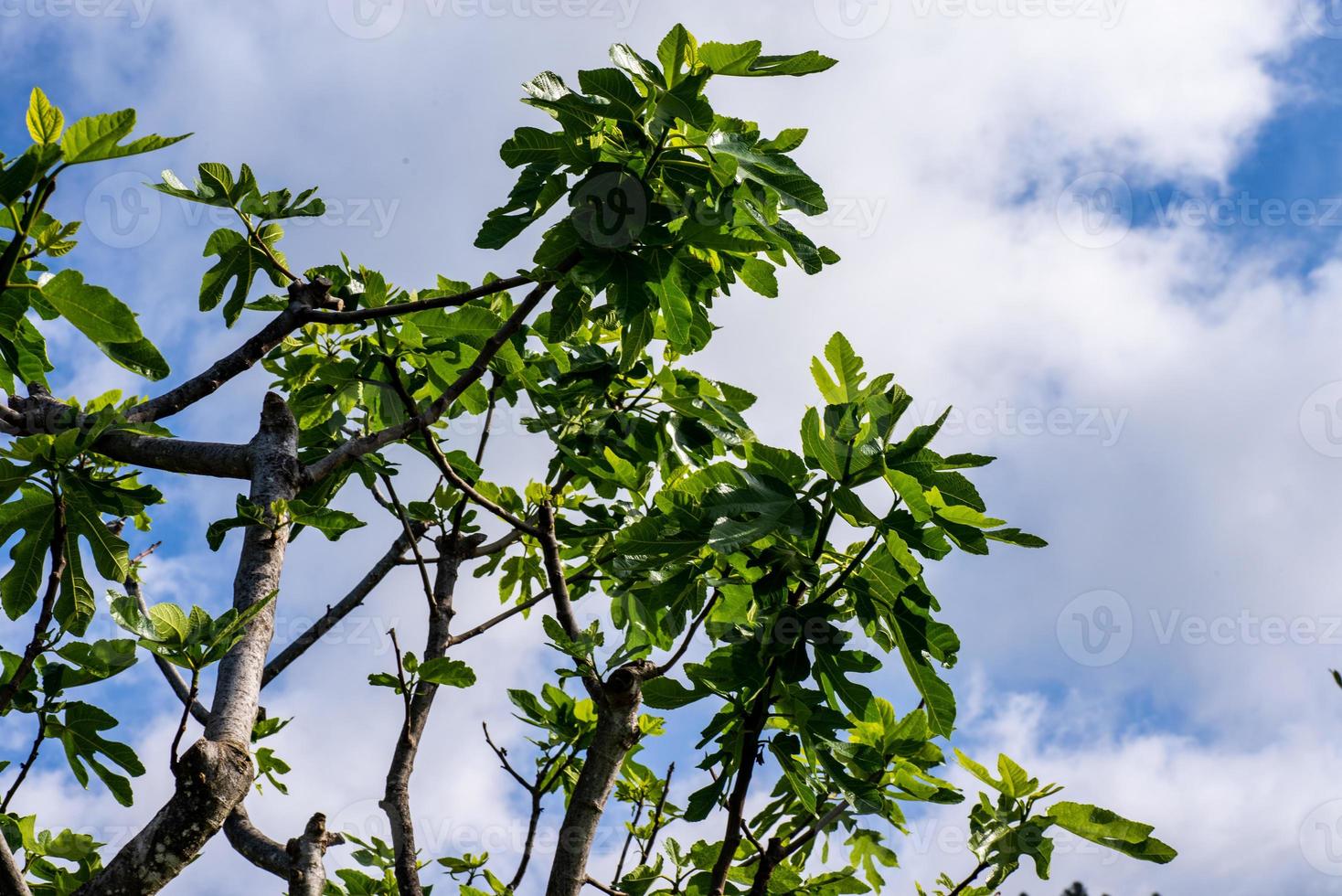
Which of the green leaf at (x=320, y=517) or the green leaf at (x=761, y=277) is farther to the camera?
the green leaf at (x=761, y=277)

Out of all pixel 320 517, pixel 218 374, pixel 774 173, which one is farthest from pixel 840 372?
pixel 218 374

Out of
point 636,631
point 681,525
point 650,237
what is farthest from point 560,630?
point 650,237

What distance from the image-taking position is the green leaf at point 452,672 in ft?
10.2

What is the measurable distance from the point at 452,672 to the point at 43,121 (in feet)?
5.72

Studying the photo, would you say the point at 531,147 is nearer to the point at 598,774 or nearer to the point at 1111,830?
the point at 598,774

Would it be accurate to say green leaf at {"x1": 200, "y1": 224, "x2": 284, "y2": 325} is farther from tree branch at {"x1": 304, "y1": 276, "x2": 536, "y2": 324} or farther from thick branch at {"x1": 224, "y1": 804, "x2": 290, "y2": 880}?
thick branch at {"x1": 224, "y1": 804, "x2": 290, "y2": 880}

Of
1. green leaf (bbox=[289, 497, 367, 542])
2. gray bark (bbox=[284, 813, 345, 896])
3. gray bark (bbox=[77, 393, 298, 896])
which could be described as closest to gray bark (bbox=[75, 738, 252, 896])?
gray bark (bbox=[77, 393, 298, 896])

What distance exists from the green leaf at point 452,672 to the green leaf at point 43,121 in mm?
1672

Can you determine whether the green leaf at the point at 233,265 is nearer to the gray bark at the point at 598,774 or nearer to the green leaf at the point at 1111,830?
the gray bark at the point at 598,774

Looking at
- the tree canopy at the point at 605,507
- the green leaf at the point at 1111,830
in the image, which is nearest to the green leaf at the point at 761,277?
the tree canopy at the point at 605,507

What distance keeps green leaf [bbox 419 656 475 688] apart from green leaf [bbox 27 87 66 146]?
Answer: 1.67 metres

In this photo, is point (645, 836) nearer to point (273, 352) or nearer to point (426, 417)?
point (426, 417)

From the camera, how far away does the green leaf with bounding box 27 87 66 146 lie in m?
2.06

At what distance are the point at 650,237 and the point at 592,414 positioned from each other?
0.90 metres
